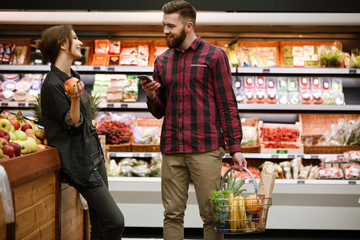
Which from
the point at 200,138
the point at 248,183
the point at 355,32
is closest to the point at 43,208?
the point at 200,138

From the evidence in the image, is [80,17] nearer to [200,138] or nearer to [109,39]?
[109,39]

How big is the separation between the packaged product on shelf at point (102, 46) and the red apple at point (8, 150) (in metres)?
3.03

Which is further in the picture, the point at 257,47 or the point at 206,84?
the point at 257,47

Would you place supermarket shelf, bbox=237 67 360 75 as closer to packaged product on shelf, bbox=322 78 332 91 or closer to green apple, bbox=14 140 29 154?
packaged product on shelf, bbox=322 78 332 91

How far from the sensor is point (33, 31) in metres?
5.23

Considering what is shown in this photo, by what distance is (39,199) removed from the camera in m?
2.27

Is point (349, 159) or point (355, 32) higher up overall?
point (355, 32)

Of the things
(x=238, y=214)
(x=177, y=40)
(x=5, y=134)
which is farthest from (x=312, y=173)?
(x=5, y=134)

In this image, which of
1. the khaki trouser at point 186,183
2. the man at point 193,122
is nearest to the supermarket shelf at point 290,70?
the man at point 193,122

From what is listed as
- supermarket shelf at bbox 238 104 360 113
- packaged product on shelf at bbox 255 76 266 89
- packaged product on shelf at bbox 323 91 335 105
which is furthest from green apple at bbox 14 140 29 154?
packaged product on shelf at bbox 323 91 335 105

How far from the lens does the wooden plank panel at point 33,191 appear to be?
6.59 ft

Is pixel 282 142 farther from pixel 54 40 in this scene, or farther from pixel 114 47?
pixel 54 40

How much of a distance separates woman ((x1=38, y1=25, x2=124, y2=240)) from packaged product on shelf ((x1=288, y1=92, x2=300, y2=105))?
2.86 m

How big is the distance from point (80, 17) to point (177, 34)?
2.28m
